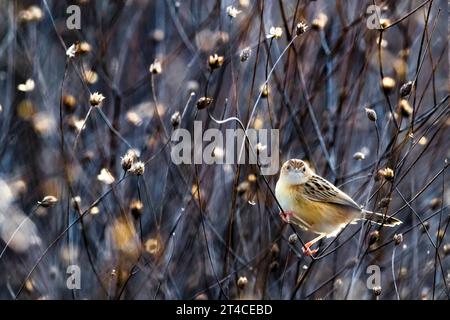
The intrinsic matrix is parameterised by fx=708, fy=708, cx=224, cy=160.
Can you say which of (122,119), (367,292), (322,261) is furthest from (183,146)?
(367,292)

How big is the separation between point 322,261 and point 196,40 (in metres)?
0.60

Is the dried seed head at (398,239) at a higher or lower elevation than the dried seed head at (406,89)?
lower

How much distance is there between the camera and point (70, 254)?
1634 millimetres

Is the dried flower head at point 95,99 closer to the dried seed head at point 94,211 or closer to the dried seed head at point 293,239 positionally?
the dried seed head at point 94,211

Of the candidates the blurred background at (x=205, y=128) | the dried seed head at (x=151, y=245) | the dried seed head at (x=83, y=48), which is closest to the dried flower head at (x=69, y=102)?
the blurred background at (x=205, y=128)

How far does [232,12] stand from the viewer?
5.27ft

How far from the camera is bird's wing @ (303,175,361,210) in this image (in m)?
1.59

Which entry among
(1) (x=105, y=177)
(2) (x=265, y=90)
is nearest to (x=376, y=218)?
(2) (x=265, y=90)

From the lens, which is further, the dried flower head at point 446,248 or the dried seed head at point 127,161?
the dried flower head at point 446,248

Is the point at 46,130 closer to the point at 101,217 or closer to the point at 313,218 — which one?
the point at 101,217

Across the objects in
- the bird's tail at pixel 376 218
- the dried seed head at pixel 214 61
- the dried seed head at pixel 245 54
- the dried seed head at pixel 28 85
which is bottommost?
the bird's tail at pixel 376 218

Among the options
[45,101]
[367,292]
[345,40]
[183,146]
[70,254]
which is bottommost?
[367,292]

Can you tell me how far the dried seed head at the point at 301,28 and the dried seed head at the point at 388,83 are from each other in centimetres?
22

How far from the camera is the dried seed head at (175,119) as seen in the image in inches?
62.6
